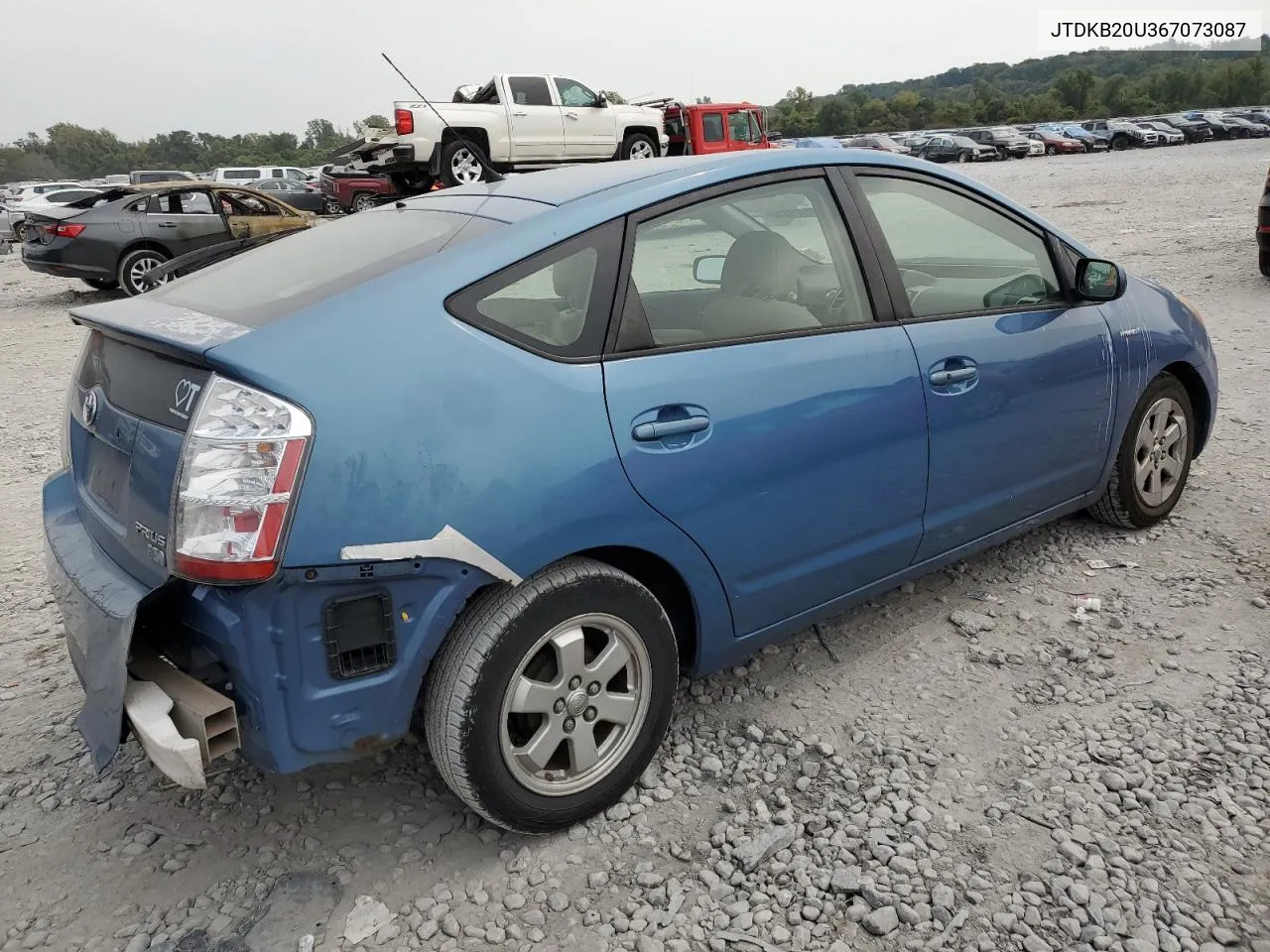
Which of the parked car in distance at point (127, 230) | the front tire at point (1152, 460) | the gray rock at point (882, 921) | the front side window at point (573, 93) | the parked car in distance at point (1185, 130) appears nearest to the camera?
the gray rock at point (882, 921)

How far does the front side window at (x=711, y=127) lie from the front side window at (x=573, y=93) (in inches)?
200

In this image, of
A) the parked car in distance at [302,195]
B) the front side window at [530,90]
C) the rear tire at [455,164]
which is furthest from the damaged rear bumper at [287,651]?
the parked car in distance at [302,195]

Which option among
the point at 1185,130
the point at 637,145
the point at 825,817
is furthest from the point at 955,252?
the point at 1185,130

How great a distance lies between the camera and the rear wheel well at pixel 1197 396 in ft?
13.1

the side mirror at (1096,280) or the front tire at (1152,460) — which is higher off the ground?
the side mirror at (1096,280)

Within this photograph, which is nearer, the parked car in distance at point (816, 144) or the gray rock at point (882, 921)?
the gray rock at point (882, 921)

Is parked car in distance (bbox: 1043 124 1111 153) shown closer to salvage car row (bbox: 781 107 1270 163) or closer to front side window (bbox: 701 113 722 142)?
salvage car row (bbox: 781 107 1270 163)

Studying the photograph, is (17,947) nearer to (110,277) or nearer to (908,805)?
(908,805)

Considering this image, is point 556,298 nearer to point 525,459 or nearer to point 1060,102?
point 525,459

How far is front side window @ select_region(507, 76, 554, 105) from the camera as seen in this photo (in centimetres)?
1752

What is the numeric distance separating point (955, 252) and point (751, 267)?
1.01 m

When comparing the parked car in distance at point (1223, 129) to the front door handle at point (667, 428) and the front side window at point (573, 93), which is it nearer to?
the front side window at point (573, 93)

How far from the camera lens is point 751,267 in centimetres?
286

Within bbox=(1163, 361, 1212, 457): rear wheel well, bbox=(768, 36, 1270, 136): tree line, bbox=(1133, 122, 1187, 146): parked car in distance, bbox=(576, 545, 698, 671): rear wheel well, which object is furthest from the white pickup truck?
bbox=(768, 36, 1270, 136): tree line
